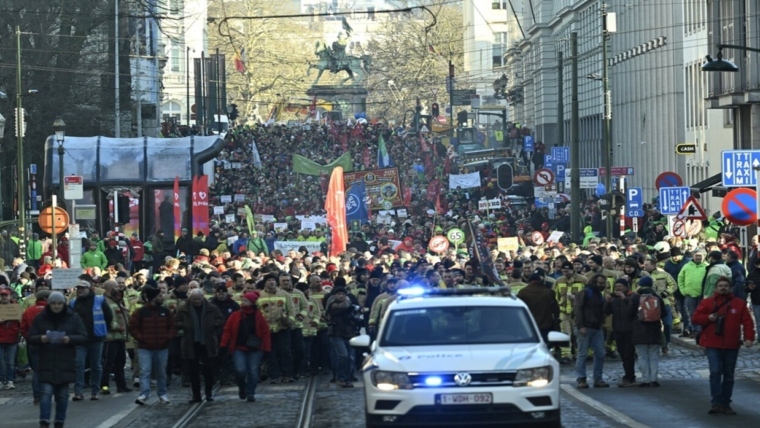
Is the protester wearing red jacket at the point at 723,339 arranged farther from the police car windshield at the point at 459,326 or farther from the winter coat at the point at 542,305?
the winter coat at the point at 542,305

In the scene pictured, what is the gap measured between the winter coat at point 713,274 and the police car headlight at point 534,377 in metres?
10.8

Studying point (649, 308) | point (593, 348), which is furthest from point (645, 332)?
point (593, 348)

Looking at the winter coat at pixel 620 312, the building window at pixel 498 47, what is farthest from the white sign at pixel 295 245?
the building window at pixel 498 47

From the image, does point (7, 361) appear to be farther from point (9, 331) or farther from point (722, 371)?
point (722, 371)

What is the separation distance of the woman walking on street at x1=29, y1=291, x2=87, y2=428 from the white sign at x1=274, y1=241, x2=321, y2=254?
69.6 feet

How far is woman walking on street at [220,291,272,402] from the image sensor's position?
70.6 feet

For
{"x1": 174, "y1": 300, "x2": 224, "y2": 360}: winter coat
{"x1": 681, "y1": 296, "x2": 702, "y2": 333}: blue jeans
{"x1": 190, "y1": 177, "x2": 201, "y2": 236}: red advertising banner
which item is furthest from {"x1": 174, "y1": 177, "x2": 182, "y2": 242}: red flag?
{"x1": 174, "y1": 300, "x2": 224, "y2": 360}: winter coat

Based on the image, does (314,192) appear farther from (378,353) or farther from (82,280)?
(378,353)

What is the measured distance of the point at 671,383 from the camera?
22.6 metres

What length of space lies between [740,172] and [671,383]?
6867mm

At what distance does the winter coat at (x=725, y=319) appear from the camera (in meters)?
18.5

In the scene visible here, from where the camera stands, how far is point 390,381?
48.6ft

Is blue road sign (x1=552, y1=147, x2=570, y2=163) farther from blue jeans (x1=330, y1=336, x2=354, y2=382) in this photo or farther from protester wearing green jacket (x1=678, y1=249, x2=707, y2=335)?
blue jeans (x1=330, y1=336, x2=354, y2=382)

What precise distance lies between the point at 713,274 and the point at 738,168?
378cm
